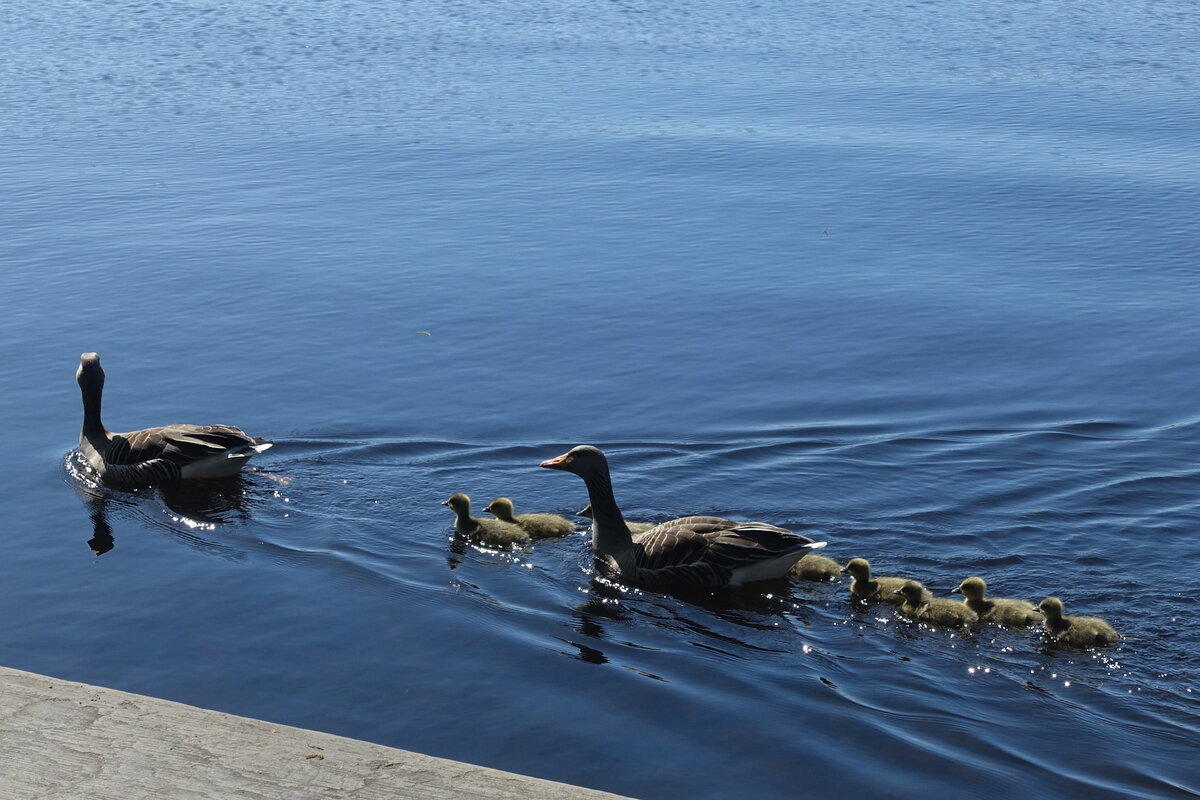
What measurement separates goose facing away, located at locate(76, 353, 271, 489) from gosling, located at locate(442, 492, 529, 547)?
252 centimetres

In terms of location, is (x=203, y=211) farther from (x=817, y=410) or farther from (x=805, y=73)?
(x=805, y=73)

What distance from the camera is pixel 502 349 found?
17.3 metres

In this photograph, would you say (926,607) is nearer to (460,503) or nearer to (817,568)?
(817,568)

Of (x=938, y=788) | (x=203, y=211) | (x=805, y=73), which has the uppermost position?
(x=805, y=73)

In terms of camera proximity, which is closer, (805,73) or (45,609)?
(45,609)

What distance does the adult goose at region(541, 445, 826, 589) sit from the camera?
11.0 m

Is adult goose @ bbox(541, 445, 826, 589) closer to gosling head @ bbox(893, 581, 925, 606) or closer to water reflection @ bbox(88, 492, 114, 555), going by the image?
gosling head @ bbox(893, 581, 925, 606)

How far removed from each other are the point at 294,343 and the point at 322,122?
15.1 metres

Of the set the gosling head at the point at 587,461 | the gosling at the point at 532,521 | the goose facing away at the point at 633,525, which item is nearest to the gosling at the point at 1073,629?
the goose facing away at the point at 633,525

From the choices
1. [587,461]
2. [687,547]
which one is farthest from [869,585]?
[587,461]

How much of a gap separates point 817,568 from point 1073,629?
2.17m

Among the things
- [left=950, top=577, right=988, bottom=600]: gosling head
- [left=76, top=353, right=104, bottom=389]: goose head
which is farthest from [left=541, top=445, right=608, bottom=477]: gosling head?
[left=76, top=353, right=104, bottom=389]: goose head

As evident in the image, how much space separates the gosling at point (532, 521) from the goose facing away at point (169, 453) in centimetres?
277

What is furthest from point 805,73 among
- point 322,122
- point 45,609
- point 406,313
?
point 45,609
